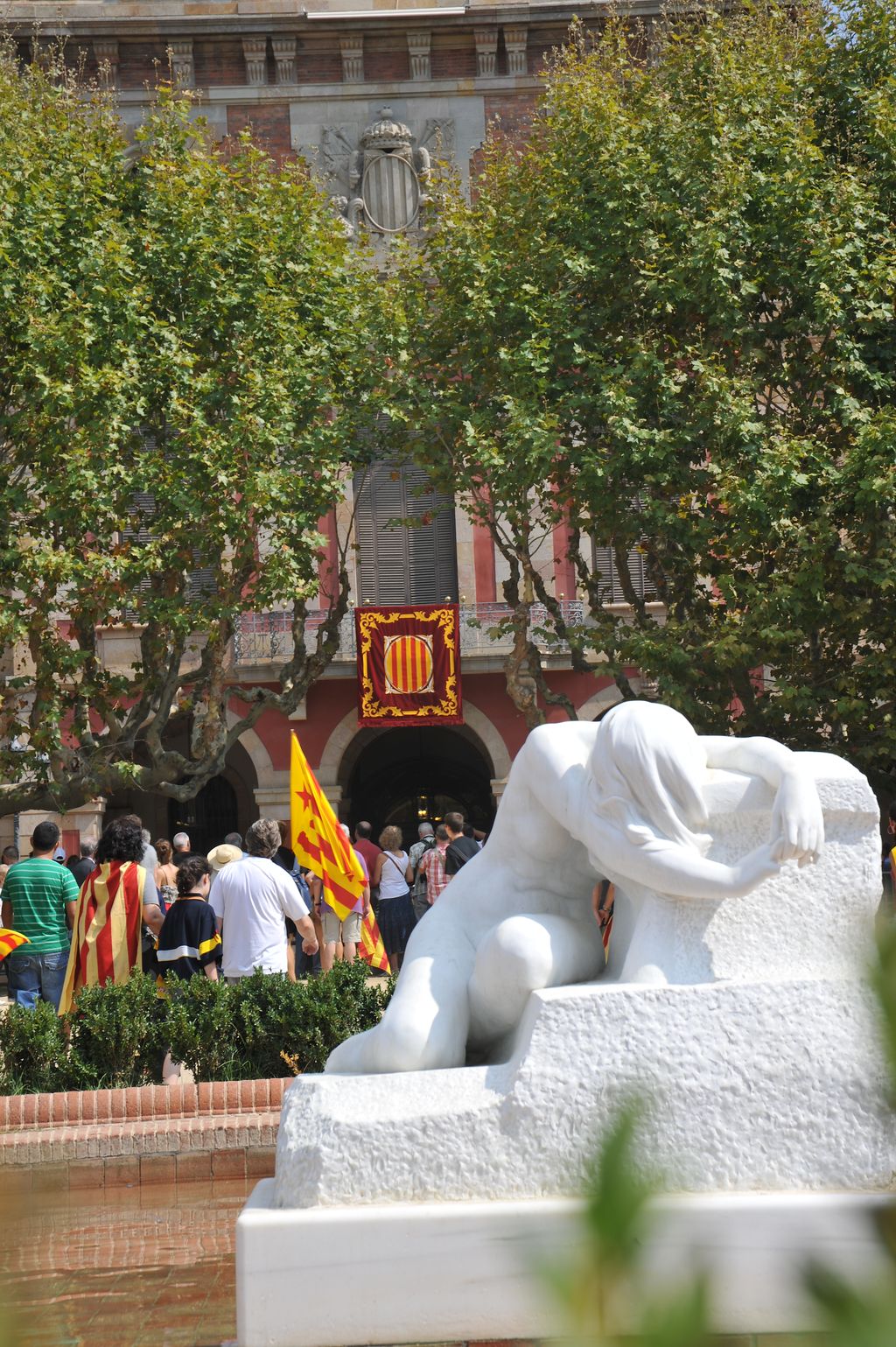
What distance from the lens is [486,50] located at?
78.6 ft

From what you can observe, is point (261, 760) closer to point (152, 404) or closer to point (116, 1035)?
point (152, 404)

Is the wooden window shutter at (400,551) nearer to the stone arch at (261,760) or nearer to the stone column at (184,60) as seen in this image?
the stone arch at (261,760)

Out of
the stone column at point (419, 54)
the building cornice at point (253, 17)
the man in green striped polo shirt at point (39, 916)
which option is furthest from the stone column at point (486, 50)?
the man in green striped polo shirt at point (39, 916)

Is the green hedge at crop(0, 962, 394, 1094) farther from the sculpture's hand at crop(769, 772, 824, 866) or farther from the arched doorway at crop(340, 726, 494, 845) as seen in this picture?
the arched doorway at crop(340, 726, 494, 845)

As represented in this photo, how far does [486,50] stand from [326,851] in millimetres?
16614

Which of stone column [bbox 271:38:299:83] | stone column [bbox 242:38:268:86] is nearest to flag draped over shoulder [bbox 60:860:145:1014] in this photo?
stone column [bbox 242:38:268:86]

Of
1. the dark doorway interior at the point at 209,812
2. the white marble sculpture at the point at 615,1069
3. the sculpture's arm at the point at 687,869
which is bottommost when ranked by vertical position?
the dark doorway interior at the point at 209,812

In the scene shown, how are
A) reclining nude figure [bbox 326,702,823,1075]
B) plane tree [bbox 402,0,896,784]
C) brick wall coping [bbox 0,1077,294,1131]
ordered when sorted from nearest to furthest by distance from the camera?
reclining nude figure [bbox 326,702,823,1075], brick wall coping [bbox 0,1077,294,1131], plane tree [bbox 402,0,896,784]

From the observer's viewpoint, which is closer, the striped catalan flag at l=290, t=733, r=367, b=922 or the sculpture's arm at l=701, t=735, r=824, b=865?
the sculpture's arm at l=701, t=735, r=824, b=865

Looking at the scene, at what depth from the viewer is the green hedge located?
764 cm

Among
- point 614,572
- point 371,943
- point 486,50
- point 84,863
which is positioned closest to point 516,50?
point 486,50

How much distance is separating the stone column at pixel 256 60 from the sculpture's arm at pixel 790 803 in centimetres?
2153

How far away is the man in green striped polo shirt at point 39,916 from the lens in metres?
9.59

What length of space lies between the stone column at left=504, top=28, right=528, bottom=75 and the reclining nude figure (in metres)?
21.2
